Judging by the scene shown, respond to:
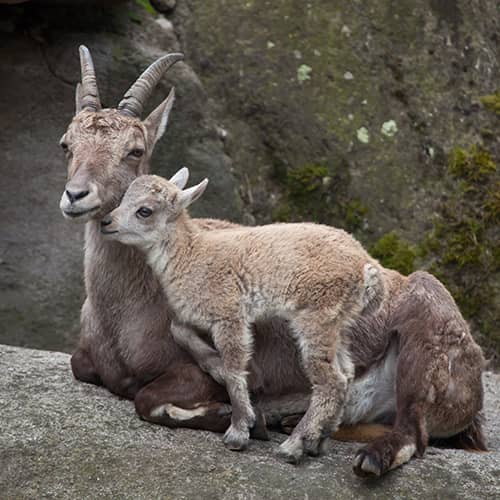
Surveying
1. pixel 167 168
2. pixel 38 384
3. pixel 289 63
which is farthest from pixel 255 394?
pixel 289 63

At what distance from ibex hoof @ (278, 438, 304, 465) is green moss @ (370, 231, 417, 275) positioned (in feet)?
16.8

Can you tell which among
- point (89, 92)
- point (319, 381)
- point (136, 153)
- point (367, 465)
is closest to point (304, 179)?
point (89, 92)

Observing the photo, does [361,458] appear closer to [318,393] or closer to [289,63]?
[318,393]

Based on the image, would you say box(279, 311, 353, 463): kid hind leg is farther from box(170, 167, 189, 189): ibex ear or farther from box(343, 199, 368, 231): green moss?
box(343, 199, 368, 231): green moss

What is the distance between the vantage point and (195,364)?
643 cm

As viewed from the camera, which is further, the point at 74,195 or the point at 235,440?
the point at 74,195

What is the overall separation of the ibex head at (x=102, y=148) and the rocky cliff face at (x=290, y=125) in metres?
3.53

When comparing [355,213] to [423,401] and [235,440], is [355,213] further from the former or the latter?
[235,440]

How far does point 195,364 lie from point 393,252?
4862 mm

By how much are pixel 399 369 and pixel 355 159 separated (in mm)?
5131

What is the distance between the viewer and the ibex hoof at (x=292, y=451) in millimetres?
5855

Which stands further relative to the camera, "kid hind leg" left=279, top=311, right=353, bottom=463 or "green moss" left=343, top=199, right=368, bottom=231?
"green moss" left=343, top=199, right=368, bottom=231

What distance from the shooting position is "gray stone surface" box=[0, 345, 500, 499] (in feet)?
18.9

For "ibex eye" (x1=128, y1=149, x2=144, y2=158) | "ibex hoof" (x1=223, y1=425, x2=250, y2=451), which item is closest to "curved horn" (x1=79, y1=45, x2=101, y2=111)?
"ibex eye" (x1=128, y1=149, x2=144, y2=158)
